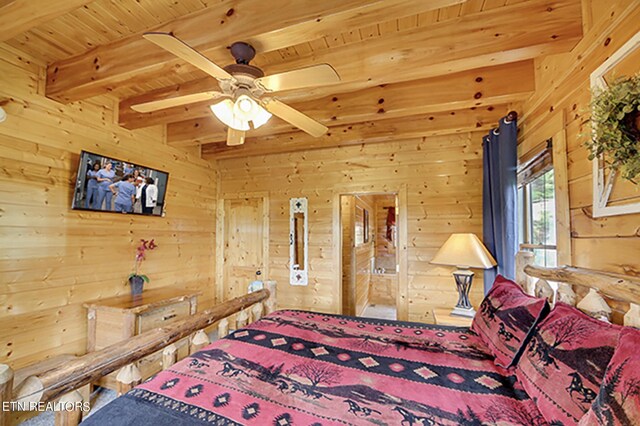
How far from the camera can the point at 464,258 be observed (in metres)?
2.55

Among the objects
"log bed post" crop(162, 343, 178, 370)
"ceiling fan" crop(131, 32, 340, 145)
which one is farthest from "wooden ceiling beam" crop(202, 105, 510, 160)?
"log bed post" crop(162, 343, 178, 370)

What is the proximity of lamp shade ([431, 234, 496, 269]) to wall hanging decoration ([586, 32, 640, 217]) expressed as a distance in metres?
1.26

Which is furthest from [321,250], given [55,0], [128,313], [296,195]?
[55,0]

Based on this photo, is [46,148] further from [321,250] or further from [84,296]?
[321,250]

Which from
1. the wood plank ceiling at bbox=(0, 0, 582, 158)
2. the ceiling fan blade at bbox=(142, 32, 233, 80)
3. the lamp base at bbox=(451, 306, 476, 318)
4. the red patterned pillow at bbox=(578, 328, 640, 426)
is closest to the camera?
the red patterned pillow at bbox=(578, 328, 640, 426)

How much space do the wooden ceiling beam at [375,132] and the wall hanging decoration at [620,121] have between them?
5.39ft

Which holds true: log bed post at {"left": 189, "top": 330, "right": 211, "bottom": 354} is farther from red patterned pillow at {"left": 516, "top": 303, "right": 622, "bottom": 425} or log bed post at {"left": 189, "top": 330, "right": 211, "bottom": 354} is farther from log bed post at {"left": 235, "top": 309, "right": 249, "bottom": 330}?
red patterned pillow at {"left": 516, "top": 303, "right": 622, "bottom": 425}

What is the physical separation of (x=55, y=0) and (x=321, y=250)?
3.20 m

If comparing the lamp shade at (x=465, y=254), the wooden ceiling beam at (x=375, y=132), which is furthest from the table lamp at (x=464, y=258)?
the wooden ceiling beam at (x=375, y=132)

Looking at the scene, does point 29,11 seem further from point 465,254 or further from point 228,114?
point 465,254

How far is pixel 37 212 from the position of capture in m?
2.30

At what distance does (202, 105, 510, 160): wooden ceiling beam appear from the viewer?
292 centimetres

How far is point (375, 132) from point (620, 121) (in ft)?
7.83

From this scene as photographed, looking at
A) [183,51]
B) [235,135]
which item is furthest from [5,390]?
[235,135]
